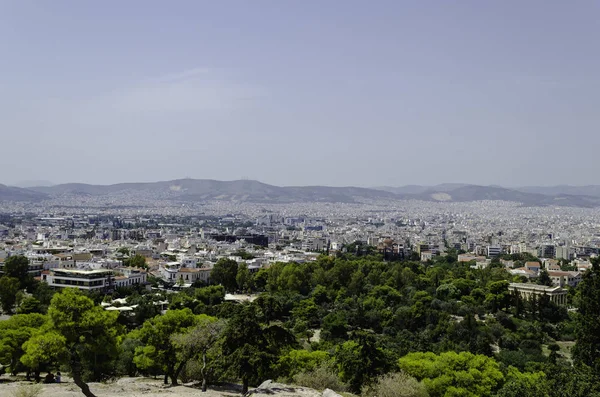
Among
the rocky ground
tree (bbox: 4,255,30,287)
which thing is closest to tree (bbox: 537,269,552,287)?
the rocky ground

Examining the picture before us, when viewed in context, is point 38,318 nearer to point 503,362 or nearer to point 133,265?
point 503,362

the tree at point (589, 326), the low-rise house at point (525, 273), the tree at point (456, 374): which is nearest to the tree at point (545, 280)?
the low-rise house at point (525, 273)

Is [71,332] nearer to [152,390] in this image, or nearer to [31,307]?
[152,390]

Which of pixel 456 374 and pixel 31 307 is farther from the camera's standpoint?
pixel 31 307

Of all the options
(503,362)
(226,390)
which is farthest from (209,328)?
(503,362)

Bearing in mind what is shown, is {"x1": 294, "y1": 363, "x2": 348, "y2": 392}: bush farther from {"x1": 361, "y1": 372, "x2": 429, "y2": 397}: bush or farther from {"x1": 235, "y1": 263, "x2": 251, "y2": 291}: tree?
{"x1": 235, "y1": 263, "x2": 251, "y2": 291}: tree

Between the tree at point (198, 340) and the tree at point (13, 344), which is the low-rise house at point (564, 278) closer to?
the tree at point (198, 340)

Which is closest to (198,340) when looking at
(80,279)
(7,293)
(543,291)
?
(7,293)
